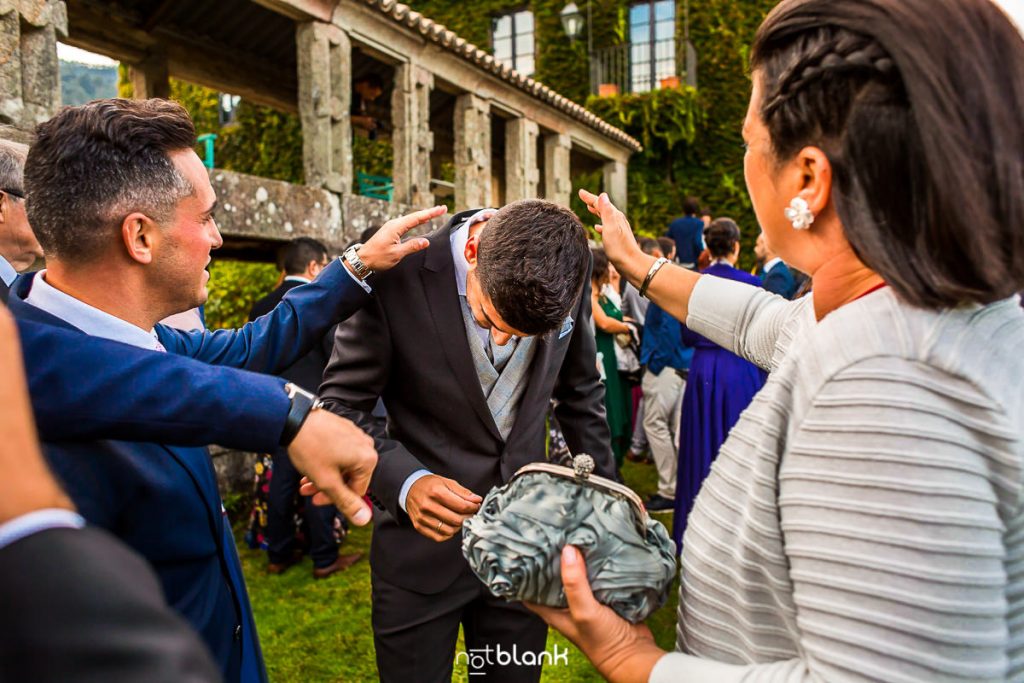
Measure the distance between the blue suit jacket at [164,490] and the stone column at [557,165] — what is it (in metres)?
12.1

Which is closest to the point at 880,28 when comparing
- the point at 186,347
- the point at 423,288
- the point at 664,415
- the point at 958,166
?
the point at 958,166

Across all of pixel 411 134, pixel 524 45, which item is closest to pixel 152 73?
pixel 411 134

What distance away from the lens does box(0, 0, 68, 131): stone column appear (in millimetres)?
4070

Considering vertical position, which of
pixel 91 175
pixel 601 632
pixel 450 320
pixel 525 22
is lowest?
pixel 601 632

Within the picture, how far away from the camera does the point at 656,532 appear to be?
3.77 ft

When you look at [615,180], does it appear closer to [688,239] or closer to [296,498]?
[688,239]

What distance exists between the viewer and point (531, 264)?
6.12 ft

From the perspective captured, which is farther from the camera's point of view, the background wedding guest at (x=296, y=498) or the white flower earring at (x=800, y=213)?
the background wedding guest at (x=296, y=498)

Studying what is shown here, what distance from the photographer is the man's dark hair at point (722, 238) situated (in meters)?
4.89

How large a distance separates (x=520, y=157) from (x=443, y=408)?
10.4 metres

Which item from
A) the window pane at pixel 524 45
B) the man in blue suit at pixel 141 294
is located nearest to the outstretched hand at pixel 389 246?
the man in blue suit at pixel 141 294

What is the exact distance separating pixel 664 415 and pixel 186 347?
15.7 ft

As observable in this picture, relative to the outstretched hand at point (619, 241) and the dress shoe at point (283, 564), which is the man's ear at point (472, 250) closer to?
the outstretched hand at point (619, 241)

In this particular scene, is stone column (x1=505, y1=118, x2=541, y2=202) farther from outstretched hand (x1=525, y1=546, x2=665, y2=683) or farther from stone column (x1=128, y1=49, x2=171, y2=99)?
outstretched hand (x1=525, y1=546, x2=665, y2=683)
